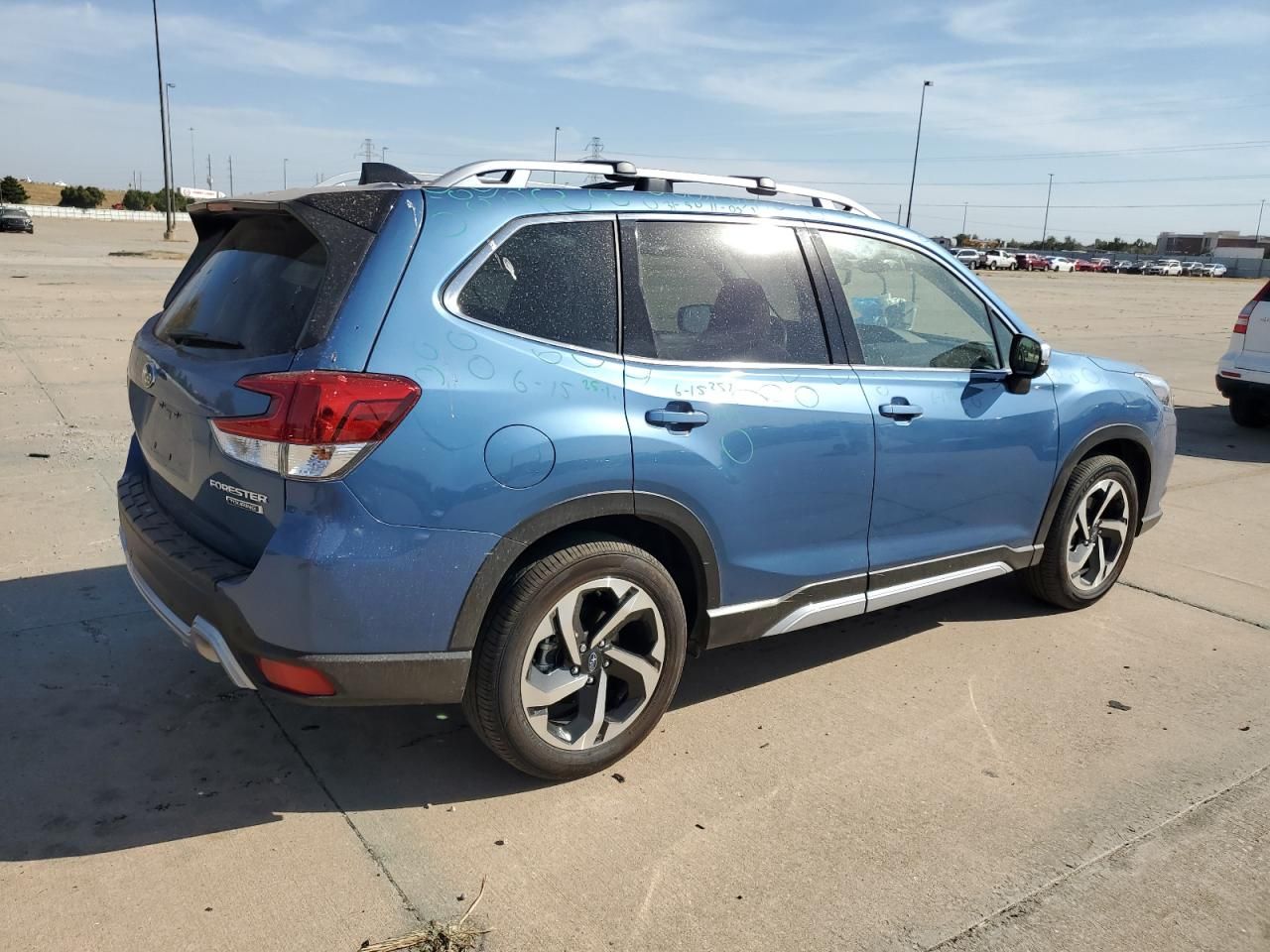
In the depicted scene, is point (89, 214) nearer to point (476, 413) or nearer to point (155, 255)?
point (155, 255)

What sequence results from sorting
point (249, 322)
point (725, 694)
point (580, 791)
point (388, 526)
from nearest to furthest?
1. point (388, 526)
2. point (249, 322)
3. point (580, 791)
4. point (725, 694)

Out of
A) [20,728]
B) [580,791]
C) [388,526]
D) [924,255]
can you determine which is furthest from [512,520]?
[924,255]

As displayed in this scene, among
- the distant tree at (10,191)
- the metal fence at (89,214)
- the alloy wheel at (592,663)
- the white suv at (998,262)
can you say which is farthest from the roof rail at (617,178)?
the distant tree at (10,191)

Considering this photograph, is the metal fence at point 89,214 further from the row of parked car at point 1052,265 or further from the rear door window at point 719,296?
the rear door window at point 719,296

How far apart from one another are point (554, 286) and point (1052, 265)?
76089 mm

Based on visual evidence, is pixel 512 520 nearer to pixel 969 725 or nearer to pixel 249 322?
pixel 249 322

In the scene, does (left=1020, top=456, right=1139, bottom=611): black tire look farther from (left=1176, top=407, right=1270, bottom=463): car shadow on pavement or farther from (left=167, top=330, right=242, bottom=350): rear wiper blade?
(left=1176, top=407, right=1270, bottom=463): car shadow on pavement

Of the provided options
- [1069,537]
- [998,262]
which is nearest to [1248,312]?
[1069,537]

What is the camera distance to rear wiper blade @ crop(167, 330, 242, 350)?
3.10 metres

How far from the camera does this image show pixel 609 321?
324cm

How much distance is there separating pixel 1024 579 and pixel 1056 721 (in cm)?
120

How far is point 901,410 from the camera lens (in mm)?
3875

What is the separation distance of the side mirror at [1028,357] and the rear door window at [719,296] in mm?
1033

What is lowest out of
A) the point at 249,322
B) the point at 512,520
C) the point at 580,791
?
the point at 580,791
